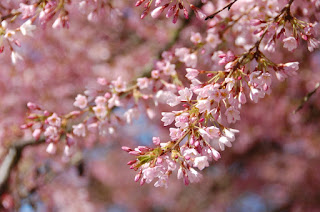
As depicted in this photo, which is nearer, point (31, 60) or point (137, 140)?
point (31, 60)

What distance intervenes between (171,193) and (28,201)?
6.55m

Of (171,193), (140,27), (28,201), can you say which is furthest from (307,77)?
(171,193)

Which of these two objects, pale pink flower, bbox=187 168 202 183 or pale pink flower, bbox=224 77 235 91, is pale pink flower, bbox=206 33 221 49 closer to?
pale pink flower, bbox=224 77 235 91

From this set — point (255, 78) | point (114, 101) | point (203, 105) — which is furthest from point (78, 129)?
point (255, 78)

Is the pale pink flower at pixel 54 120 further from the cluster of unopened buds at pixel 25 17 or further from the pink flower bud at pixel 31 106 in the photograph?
the cluster of unopened buds at pixel 25 17

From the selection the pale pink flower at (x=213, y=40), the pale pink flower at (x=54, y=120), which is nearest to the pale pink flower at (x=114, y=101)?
the pale pink flower at (x=54, y=120)

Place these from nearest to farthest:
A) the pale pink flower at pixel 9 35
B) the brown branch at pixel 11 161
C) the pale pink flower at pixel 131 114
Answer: the pale pink flower at pixel 9 35, the pale pink flower at pixel 131 114, the brown branch at pixel 11 161

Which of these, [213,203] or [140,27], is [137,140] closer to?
[213,203]

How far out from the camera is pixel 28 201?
3395 mm

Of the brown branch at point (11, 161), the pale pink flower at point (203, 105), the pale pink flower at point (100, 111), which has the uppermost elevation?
the pale pink flower at point (203, 105)

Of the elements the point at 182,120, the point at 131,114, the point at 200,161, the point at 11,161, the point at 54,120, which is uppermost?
the point at 182,120

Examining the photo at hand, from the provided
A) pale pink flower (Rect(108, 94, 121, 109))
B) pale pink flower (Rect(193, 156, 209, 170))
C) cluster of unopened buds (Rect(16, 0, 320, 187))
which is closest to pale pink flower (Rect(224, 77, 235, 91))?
cluster of unopened buds (Rect(16, 0, 320, 187))

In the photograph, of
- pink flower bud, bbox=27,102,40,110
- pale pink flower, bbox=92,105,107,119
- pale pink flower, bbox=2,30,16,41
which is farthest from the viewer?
pale pink flower, bbox=92,105,107,119

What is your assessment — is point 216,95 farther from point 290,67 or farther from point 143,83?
point 143,83
